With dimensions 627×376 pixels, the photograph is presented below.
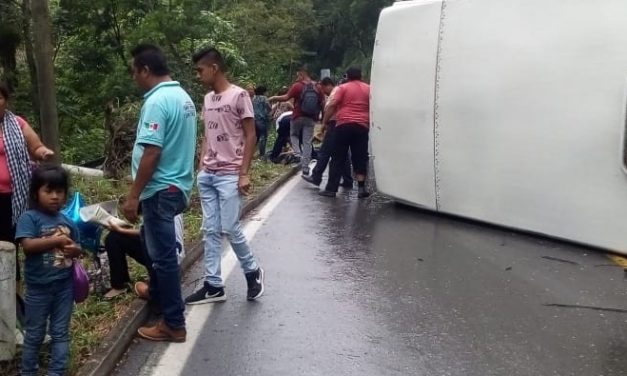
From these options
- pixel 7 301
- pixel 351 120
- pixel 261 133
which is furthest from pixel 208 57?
pixel 261 133

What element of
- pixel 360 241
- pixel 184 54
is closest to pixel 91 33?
pixel 184 54

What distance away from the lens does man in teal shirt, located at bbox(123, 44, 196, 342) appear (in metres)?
4.49

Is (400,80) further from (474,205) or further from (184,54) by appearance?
(184,54)

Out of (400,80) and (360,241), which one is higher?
(400,80)

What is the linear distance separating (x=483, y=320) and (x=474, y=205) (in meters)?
3.12

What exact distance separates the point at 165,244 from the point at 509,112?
14.1 feet

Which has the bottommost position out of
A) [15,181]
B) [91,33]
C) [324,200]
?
[324,200]

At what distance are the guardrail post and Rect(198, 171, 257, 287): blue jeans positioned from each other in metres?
1.66

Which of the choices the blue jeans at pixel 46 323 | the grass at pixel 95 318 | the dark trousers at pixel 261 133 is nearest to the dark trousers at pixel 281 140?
the dark trousers at pixel 261 133

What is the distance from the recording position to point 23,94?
1452cm

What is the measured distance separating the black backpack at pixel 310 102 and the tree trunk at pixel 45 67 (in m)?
5.91

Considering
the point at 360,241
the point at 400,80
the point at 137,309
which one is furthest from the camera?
the point at 400,80

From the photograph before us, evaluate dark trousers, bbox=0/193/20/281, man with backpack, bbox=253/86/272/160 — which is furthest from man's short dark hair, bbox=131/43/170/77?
man with backpack, bbox=253/86/272/160

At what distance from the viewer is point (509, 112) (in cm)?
763
